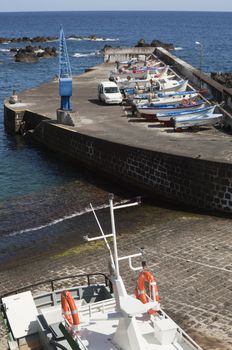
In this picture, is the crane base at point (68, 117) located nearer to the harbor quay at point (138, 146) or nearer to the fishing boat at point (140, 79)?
the harbor quay at point (138, 146)

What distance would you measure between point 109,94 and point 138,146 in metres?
12.4

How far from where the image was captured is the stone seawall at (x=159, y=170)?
22.0m

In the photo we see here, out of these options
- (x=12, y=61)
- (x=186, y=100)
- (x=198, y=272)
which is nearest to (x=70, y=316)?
(x=198, y=272)

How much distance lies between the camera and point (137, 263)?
55.1 feet

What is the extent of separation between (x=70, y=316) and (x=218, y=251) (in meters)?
8.51

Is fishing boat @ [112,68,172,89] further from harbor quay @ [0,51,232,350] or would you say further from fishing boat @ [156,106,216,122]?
fishing boat @ [156,106,216,122]

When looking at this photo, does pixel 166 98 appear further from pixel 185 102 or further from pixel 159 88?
pixel 159 88

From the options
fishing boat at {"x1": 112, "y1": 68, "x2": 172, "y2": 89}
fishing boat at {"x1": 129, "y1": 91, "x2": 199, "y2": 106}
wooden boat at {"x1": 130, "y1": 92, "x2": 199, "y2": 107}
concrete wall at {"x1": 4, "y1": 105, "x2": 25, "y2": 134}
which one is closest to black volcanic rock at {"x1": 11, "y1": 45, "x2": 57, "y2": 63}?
fishing boat at {"x1": 112, "y1": 68, "x2": 172, "y2": 89}

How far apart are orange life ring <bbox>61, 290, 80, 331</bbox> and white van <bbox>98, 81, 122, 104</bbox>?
27.6 metres

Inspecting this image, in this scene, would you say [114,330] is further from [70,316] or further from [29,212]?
[29,212]

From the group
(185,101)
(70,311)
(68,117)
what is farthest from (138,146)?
(70,311)

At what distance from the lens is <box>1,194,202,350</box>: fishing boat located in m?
9.38

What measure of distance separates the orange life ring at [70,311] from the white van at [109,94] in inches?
1087

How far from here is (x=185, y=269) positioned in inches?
645
